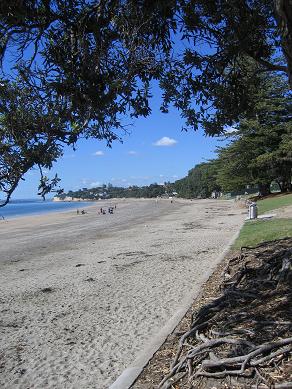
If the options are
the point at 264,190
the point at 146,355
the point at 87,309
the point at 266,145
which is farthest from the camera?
the point at 264,190

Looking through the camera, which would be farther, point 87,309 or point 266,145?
point 266,145

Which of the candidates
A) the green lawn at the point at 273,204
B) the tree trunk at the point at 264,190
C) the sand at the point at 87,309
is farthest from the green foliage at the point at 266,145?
the sand at the point at 87,309

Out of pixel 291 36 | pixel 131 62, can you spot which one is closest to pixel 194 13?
pixel 131 62

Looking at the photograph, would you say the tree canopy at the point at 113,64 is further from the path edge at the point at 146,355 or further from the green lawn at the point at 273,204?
the green lawn at the point at 273,204

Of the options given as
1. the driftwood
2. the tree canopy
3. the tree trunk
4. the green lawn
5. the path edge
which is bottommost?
the path edge

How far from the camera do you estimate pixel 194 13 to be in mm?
6234

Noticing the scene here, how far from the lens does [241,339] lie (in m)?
→ 4.54

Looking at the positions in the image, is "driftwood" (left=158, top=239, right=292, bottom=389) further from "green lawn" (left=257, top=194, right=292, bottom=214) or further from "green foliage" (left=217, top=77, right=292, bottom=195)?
"green foliage" (left=217, top=77, right=292, bottom=195)

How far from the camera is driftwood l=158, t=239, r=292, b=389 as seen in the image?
397 cm

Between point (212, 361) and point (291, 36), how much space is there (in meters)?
3.19

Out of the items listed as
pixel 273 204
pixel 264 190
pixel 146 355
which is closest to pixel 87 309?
pixel 146 355

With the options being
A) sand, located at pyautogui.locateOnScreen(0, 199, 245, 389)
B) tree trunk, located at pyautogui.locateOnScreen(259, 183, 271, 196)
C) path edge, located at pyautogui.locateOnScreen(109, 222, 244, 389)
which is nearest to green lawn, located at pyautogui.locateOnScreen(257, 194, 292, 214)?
sand, located at pyautogui.locateOnScreen(0, 199, 245, 389)

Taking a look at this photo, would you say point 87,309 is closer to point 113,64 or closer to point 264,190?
point 113,64

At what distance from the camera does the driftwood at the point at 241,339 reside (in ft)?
13.0
